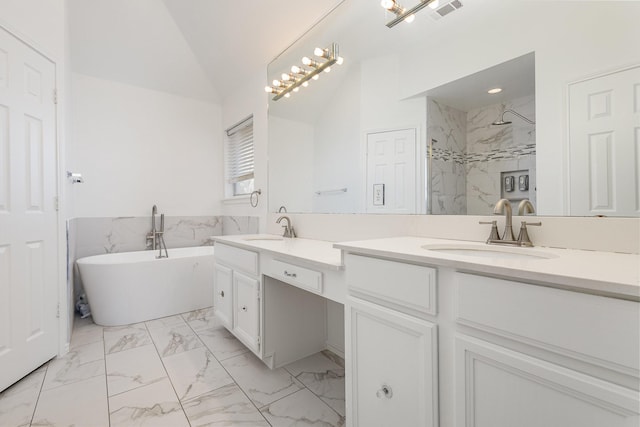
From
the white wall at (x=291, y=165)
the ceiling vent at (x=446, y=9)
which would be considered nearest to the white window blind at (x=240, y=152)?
the white wall at (x=291, y=165)

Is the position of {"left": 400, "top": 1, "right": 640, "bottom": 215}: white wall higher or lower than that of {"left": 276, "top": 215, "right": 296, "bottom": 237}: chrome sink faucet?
higher

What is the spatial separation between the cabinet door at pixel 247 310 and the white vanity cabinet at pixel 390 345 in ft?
2.58

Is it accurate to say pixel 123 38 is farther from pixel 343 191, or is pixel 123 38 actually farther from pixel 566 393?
pixel 566 393

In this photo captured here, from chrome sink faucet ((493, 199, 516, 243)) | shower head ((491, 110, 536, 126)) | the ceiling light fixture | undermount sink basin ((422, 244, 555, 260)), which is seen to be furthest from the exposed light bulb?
undermount sink basin ((422, 244, 555, 260))

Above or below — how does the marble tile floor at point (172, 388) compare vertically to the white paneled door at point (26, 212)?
below

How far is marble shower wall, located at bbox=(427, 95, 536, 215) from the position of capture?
1.20 meters

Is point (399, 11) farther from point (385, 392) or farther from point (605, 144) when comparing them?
point (385, 392)

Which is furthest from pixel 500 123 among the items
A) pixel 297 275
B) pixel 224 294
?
pixel 224 294

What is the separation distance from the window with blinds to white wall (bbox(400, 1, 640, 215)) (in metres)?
2.44

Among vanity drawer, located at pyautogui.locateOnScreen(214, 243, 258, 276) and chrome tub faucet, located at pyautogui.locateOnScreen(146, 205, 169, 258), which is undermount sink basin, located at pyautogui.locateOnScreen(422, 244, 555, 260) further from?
chrome tub faucet, located at pyautogui.locateOnScreen(146, 205, 169, 258)

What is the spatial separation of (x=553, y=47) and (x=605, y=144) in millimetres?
419

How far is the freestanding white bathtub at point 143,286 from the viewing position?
8.26 ft

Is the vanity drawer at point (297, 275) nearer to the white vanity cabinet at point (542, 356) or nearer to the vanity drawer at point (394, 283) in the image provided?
the vanity drawer at point (394, 283)

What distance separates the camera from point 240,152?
3.57m
